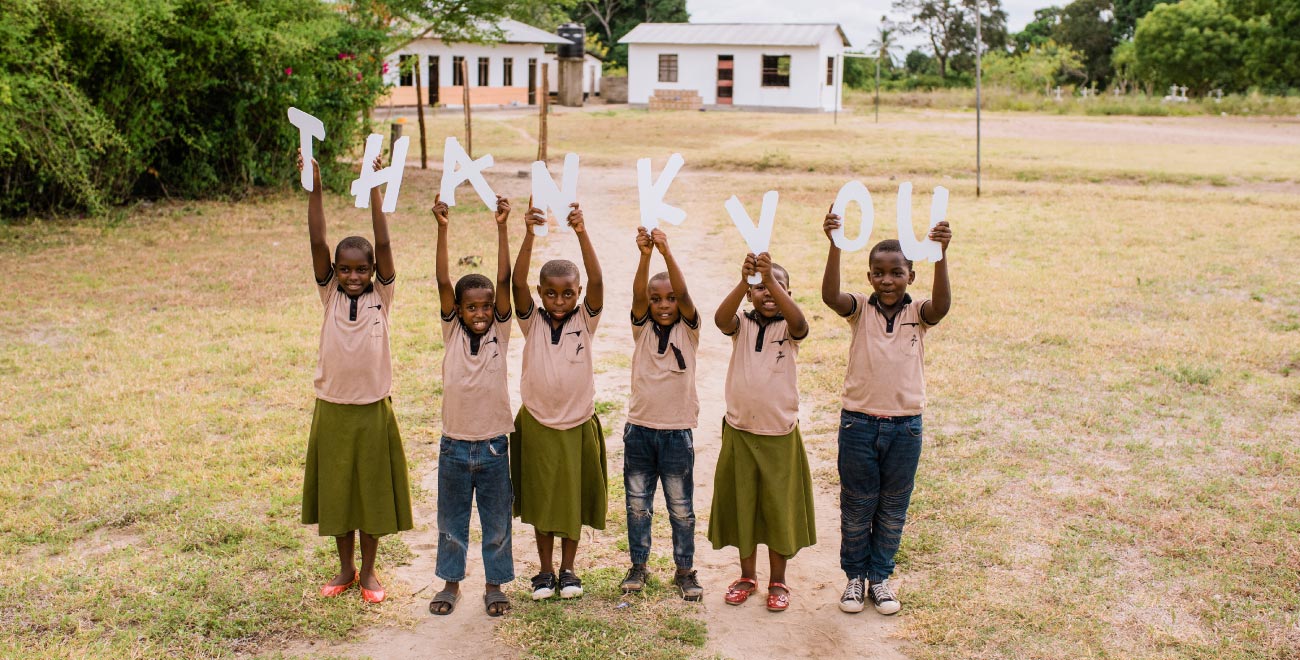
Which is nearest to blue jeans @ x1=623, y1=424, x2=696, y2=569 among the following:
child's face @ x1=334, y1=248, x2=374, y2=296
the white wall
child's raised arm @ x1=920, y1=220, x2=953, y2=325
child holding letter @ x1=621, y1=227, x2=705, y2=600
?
child holding letter @ x1=621, y1=227, x2=705, y2=600

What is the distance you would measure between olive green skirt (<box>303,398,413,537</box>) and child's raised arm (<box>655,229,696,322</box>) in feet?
3.68

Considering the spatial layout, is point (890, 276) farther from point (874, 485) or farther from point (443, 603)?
point (443, 603)

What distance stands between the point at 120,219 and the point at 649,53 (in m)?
29.8

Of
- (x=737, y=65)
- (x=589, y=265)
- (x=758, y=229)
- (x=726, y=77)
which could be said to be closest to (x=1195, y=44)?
(x=737, y=65)

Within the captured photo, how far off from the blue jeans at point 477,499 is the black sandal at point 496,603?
0.05 metres

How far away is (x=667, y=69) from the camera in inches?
1585

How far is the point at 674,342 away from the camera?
377 centimetres

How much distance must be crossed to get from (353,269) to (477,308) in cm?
47

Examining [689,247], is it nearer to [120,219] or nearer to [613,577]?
[120,219]

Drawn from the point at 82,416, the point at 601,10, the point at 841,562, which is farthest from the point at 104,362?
the point at 601,10

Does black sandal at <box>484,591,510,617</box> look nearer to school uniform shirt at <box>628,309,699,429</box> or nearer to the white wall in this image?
school uniform shirt at <box>628,309,699,429</box>

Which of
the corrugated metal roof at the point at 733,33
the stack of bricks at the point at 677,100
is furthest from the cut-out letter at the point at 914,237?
the corrugated metal roof at the point at 733,33

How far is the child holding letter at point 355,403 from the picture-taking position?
3.71 m

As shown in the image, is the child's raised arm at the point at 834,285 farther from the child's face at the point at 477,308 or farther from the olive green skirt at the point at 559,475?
the child's face at the point at 477,308
